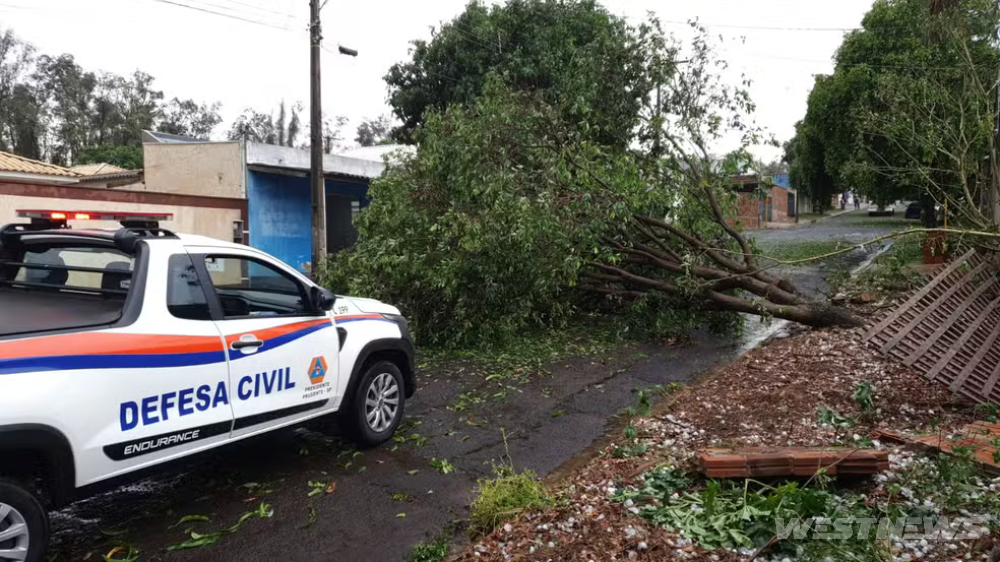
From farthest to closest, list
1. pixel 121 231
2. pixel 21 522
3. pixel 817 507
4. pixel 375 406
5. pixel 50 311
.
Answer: pixel 375 406 → pixel 121 231 → pixel 50 311 → pixel 817 507 → pixel 21 522

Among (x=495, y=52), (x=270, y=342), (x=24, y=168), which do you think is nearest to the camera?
(x=270, y=342)

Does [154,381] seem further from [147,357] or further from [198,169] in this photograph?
[198,169]

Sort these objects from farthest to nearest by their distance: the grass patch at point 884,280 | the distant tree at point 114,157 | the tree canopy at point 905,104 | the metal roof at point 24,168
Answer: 1. the distant tree at point 114,157
2. the metal roof at point 24,168
3. the grass patch at point 884,280
4. the tree canopy at point 905,104

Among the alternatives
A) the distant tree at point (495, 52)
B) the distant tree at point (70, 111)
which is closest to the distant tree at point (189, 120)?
the distant tree at point (70, 111)

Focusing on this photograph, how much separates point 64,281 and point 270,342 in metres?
1.29

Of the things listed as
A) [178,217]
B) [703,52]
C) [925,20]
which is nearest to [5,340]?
[703,52]

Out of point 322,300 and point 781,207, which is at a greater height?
point 781,207

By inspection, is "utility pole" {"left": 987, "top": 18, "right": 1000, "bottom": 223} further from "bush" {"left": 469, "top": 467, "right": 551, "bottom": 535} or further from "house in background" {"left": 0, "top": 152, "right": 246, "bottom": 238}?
"house in background" {"left": 0, "top": 152, "right": 246, "bottom": 238}

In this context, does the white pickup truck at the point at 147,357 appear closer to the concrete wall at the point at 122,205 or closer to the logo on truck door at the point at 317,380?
the logo on truck door at the point at 317,380

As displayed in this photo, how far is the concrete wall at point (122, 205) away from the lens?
1086 cm

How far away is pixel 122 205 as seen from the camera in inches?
487

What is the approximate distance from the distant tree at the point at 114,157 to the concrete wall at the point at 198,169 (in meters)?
17.9

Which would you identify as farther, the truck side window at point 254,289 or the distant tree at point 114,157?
the distant tree at point 114,157

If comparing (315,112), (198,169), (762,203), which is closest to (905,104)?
(315,112)
